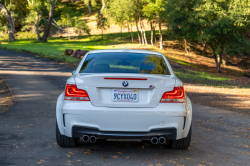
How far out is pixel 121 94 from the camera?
4160mm

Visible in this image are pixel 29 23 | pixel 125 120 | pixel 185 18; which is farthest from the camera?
pixel 29 23

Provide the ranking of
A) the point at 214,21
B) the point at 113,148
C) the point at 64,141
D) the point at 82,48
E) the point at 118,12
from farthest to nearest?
1. the point at 118,12
2. the point at 82,48
3. the point at 214,21
4. the point at 113,148
5. the point at 64,141

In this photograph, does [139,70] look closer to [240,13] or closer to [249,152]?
[249,152]

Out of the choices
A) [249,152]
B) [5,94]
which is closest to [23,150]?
[249,152]

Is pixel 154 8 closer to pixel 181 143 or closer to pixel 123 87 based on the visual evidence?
pixel 181 143

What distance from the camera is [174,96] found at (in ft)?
14.0

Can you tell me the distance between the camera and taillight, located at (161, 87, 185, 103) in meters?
4.22

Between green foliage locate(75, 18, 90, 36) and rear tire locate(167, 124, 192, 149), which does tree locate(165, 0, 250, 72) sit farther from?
rear tire locate(167, 124, 192, 149)

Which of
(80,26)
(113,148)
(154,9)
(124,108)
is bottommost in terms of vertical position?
(80,26)

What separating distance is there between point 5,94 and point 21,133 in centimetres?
570

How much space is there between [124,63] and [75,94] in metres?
1.21

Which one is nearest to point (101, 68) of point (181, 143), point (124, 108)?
point (124, 108)

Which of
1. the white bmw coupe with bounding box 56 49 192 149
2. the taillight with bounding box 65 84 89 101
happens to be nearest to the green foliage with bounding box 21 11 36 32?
the taillight with bounding box 65 84 89 101

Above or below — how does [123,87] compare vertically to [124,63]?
below
